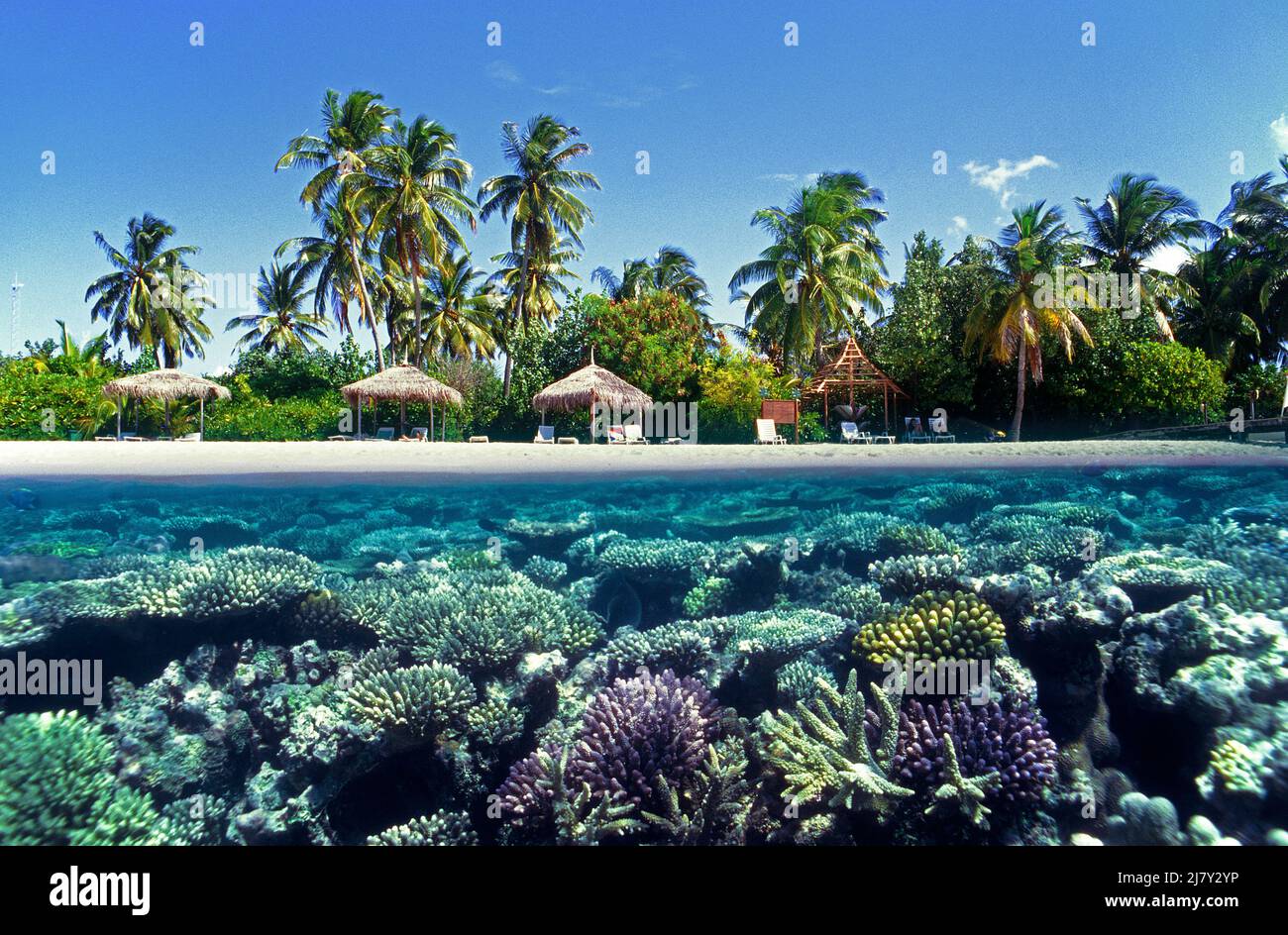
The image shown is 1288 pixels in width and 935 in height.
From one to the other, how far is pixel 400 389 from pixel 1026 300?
1975 cm

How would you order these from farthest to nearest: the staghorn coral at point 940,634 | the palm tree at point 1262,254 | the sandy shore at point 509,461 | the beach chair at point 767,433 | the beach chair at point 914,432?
the palm tree at point 1262,254
the beach chair at point 914,432
the beach chair at point 767,433
the sandy shore at point 509,461
the staghorn coral at point 940,634

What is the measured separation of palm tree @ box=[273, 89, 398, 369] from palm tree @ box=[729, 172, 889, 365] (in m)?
14.5

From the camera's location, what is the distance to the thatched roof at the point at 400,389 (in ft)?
72.0

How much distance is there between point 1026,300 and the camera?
77.9ft

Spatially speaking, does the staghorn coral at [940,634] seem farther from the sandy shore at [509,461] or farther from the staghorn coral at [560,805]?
the sandy shore at [509,461]

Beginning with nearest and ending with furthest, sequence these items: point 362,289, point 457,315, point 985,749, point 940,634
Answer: point 985,749
point 940,634
point 362,289
point 457,315

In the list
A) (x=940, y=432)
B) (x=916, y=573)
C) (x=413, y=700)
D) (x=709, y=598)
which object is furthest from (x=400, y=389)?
(x=916, y=573)

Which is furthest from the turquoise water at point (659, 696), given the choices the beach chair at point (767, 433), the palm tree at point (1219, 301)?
the palm tree at point (1219, 301)

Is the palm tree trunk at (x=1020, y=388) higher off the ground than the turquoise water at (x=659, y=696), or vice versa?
the palm tree trunk at (x=1020, y=388)

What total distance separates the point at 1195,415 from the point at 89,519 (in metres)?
30.0

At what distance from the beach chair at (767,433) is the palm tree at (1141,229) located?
1695 centimetres

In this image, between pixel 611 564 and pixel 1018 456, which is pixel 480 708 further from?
pixel 1018 456

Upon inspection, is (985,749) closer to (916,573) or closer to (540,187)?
(916,573)

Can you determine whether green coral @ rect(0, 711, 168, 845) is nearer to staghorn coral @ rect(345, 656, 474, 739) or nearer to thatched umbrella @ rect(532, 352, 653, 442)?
staghorn coral @ rect(345, 656, 474, 739)
